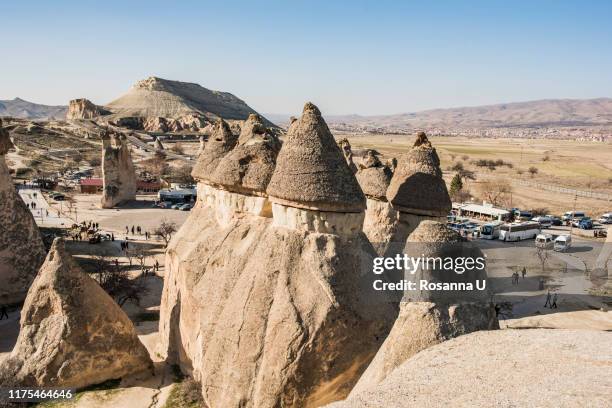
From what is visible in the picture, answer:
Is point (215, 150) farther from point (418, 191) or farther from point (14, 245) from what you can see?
point (14, 245)

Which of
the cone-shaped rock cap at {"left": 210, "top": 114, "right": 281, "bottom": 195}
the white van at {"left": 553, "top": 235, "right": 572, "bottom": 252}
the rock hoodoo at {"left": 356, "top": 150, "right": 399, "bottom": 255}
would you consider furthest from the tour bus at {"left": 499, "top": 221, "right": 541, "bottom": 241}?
the cone-shaped rock cap at {"left": 210, "top": 114, "right": 281, "bottom": 195}

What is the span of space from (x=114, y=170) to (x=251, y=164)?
3383cm

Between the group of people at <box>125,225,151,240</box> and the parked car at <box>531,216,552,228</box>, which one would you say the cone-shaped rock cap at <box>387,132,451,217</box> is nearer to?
the group of people at <box>125,225,151,240</box>

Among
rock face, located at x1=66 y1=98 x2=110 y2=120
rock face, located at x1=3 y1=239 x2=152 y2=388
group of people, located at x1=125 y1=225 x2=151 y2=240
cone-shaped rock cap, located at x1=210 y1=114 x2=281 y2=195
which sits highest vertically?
rock face, located at x1=66 y1=98 x2=110 y2=120

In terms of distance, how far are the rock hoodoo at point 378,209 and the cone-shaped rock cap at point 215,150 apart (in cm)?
394

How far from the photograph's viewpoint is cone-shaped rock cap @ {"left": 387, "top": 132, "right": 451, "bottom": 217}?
12.5 meters

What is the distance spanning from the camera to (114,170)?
4269 centimetres

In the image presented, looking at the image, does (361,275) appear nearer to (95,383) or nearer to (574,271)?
(95,383)

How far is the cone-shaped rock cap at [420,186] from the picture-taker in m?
12.5

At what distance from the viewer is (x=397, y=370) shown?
21.7 feet

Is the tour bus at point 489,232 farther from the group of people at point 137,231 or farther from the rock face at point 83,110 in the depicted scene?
the rock face at point 83,110

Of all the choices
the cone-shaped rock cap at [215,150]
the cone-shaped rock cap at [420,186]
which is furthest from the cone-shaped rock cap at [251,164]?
the cone-shaped rock cap at [420,186]

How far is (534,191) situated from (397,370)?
5521cm

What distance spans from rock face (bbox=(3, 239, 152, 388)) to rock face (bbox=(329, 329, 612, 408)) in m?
8.09
